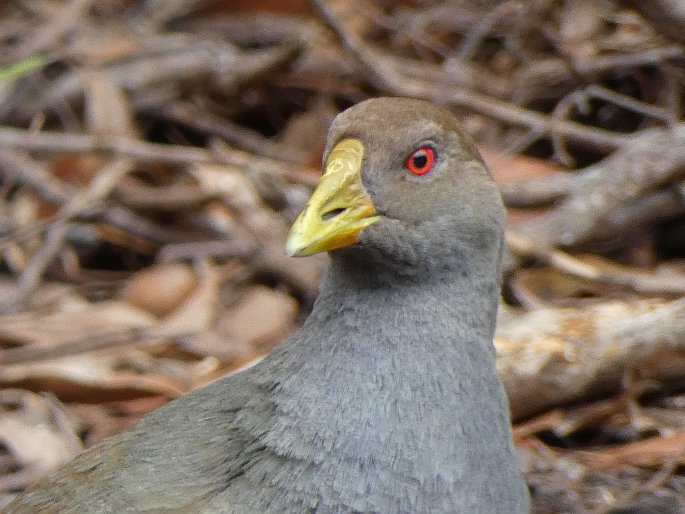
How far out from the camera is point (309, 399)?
114 inches

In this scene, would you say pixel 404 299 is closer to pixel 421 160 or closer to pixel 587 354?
pixel 421 160

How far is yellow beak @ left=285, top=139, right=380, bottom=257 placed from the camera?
2.79m

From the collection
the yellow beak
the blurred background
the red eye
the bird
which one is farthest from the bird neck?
the blurred background

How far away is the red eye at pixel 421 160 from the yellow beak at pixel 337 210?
5.3 inches

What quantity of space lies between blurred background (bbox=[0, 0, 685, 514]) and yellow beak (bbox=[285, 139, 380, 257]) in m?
1.22

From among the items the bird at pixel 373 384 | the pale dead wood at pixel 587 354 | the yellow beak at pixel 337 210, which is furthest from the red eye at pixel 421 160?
the pale dead wood at pixel 587 354

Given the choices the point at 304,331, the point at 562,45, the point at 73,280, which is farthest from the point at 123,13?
the point at 304,331

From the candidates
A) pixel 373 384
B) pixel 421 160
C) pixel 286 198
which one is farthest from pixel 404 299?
pixel 286 198

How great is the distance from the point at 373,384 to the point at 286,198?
→ 8.59 feet

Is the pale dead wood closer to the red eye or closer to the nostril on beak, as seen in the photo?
the red eye

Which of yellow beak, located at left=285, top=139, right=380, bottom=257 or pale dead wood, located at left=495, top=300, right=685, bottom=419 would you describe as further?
pale dead wood, located at left=495, top=300, right=685, bottom=419

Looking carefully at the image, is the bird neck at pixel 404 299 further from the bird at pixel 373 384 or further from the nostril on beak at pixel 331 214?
the nostril on beak at pixel 331 214

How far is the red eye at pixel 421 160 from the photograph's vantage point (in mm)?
2994

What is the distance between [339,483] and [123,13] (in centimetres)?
485
